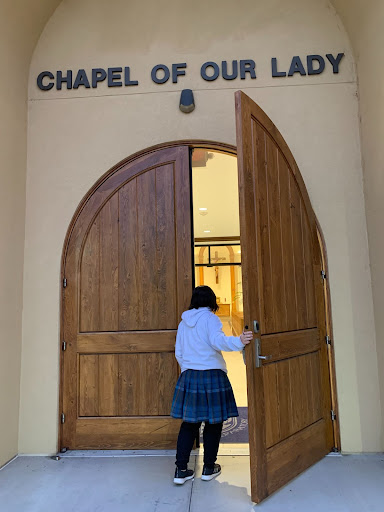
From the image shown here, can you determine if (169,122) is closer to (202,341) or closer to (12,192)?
(12,192)

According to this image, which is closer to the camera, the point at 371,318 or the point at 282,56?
the point at 371,318

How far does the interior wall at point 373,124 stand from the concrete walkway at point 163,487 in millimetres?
617

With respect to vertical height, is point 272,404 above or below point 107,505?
above

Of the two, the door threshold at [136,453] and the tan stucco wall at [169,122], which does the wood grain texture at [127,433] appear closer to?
the door threshold at [136,453]

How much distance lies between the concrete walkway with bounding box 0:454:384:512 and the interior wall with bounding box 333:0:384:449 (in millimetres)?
Result: 617

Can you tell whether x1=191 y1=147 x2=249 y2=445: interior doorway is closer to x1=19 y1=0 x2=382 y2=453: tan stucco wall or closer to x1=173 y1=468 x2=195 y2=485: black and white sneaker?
x1=19 y1=0 x2=382 y2=453: tan stucco wall

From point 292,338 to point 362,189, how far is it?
1.44m

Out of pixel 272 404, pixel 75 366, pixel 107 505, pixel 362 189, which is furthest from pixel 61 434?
pixel 362 189

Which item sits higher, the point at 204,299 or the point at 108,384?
the point at 204,299

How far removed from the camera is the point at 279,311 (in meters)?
2.63

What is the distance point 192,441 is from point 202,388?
0.37 meters

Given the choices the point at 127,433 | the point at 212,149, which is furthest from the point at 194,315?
the point at 212,149

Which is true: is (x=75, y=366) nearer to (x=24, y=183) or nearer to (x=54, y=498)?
(x=54, y=498)

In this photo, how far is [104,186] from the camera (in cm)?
337
